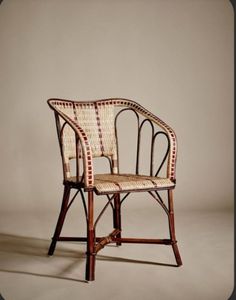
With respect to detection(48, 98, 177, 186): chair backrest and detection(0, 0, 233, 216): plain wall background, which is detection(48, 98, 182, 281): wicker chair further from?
detection(0, 0, 233, 216): plain wall background

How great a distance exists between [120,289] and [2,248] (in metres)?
0.99

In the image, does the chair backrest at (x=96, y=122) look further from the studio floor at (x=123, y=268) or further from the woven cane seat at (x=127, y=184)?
the studio floor at (x=123, y=268)

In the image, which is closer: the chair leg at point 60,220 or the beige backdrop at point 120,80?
the chair leg at point 60,220

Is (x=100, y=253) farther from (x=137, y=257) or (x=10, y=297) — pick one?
(x=10, y=297)

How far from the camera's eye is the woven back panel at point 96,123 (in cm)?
278

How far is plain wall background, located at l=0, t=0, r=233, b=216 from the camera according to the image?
3900 mm

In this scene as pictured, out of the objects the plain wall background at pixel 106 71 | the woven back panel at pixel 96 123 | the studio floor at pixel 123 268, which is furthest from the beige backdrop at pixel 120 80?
the woven back panel at pixel 96 123

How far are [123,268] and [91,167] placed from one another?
0.58m

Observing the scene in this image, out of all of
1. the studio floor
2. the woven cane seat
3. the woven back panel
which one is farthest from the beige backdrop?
the woven cane seat

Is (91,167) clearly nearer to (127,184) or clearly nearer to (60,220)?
(127,184)

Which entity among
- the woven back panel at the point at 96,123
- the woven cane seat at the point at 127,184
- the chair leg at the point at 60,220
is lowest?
the chair leg at the point at 60,220

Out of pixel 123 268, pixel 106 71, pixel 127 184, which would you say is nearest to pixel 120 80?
pixel 106 71

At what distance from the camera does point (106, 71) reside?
395cm

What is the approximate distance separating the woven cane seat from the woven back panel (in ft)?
1.11
